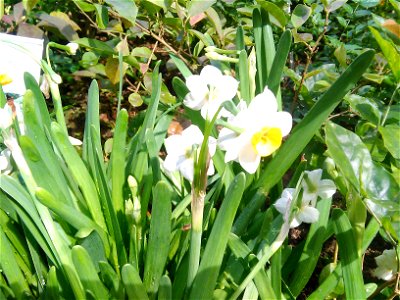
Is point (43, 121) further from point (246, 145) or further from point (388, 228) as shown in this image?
point (388, 228)

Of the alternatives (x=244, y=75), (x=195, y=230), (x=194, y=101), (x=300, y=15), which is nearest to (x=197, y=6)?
(x=300, y=15)

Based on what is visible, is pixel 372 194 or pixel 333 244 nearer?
pixel 372 194

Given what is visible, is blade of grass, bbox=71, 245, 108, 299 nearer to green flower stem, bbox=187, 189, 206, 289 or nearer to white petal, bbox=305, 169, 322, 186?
green flower stem, bbox=187, 189, 206, 289

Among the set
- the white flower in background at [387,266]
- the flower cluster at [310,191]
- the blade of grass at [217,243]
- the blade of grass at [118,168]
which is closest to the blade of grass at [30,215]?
the blade of grass at [118,168]

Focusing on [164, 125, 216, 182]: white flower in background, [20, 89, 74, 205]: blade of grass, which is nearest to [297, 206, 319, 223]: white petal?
[164, 125, 216, 182]: white flower in background

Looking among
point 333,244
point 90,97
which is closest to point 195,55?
point 90,97

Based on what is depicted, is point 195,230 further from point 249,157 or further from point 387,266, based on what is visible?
point 387,266
